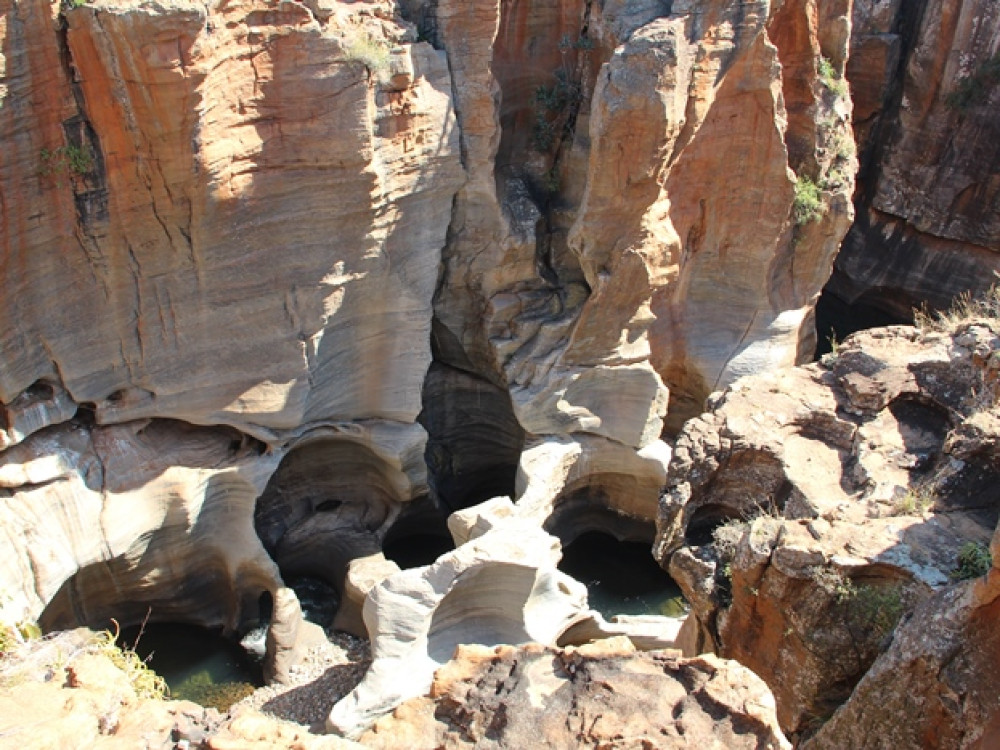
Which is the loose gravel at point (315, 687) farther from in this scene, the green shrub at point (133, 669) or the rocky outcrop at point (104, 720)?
the rocky outcrop at point (104, 720)

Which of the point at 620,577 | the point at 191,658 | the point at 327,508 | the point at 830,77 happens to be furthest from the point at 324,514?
the point at 830,77

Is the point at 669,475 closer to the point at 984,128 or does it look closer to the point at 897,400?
the point at 897,400

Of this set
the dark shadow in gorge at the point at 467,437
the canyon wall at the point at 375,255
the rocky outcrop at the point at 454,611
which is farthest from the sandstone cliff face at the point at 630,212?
the rocky outcrop at the point at 454,611

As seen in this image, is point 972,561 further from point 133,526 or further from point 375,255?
point 133,526

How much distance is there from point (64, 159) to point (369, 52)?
3.27 m

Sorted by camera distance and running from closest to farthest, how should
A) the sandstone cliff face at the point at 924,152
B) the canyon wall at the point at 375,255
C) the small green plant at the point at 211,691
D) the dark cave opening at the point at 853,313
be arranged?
the canyon wall at the point at 375,255
the small green plant at the point at 211,691
the sandstone cliff face at the point at 924,152
the dark cave opening at the point at 853,313

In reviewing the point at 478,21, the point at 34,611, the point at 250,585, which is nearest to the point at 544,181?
the point at 478,21

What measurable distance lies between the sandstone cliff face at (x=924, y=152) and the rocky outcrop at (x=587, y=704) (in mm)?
13321

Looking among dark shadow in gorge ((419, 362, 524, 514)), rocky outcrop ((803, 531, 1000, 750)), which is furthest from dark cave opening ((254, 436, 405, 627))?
rocky outcrop ((803, 531, 1000, 750))

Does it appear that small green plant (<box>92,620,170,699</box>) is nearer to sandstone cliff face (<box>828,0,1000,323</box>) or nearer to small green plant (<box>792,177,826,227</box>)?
small green plant (<box>792,177,826,227</box>)

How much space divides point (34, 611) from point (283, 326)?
3.93 meters

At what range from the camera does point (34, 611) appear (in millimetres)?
9133

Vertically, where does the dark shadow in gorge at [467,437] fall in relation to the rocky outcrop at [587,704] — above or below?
below

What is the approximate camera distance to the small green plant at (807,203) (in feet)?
40.4
